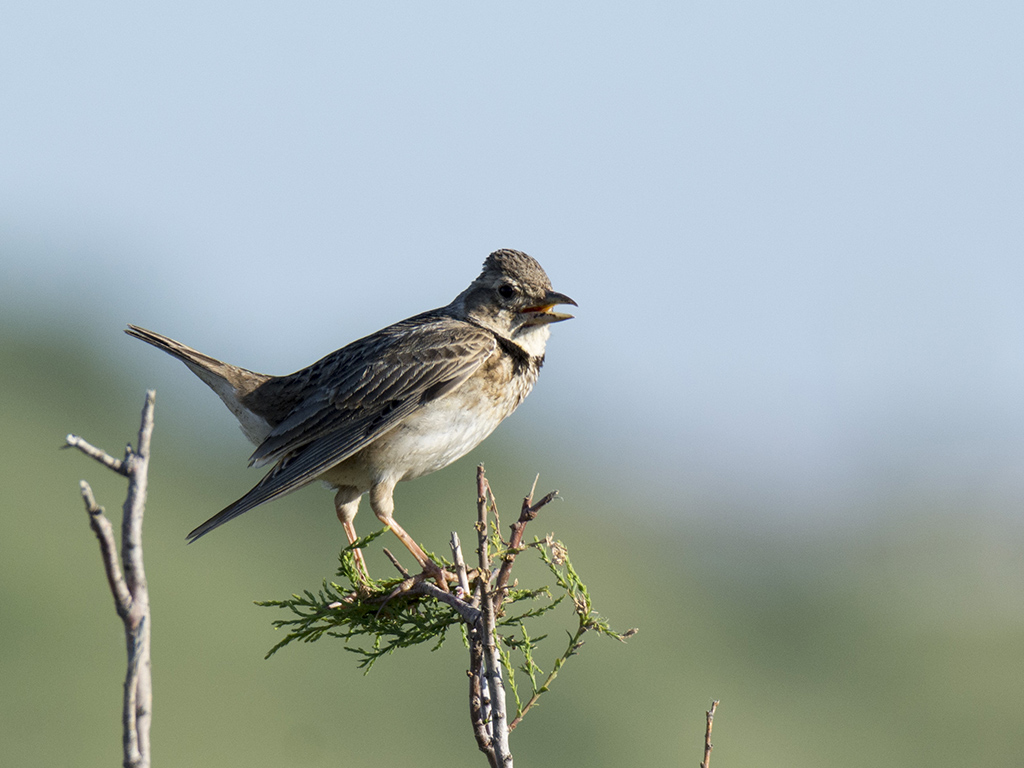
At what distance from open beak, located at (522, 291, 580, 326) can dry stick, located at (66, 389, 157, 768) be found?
18.6ft

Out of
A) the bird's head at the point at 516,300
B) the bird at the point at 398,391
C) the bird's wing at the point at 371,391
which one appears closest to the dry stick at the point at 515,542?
the bird at the point at 398,391

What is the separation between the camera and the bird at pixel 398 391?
8117mm

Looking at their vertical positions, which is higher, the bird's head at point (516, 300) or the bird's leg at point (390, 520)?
the bird's head at point (516, 300)

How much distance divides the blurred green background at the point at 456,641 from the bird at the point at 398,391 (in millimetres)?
23244

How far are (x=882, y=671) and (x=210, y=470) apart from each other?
27435 millimetres

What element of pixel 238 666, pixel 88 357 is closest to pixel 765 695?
pixel 238 666

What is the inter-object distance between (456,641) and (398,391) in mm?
27644

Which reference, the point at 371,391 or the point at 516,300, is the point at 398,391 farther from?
the point at 516,300

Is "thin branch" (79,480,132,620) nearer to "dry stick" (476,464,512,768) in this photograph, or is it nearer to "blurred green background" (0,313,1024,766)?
"dry stick" (476,464,512,768)

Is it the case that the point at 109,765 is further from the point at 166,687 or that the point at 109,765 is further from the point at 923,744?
Result: the point at 923,744

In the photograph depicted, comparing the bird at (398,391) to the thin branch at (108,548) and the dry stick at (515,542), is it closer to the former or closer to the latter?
the dry stick at (515,542)

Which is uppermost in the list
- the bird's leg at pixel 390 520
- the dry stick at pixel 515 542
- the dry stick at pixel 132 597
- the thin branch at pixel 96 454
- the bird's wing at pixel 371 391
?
the bird's wing at pixel 371 391

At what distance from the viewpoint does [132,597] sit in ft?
9.55

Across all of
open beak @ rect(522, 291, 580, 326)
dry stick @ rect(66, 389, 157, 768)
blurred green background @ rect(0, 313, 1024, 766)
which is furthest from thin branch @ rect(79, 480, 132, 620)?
blurred green background @ rect(0, 313, 1024, 766)
